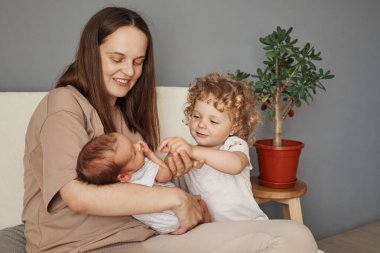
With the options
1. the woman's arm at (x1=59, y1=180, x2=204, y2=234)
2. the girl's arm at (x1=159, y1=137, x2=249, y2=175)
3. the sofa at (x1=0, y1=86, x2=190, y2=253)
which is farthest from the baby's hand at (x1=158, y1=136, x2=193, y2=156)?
the sofa at (x1=0, y1=86, x2=190, y2=253)

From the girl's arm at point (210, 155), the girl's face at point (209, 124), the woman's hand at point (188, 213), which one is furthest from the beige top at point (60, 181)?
the girl's face at point (209, 124)

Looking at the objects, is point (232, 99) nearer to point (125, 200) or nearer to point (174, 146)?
point (174, 146)

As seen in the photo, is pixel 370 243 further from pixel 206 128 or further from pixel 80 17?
pixel 80 17

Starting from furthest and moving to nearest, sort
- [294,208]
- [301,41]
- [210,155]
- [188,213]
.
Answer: [301,41] < [294,208] < [210,155] < [188,213]

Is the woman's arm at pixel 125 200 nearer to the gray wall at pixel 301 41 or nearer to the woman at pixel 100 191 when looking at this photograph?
the woman at pixel 100 191

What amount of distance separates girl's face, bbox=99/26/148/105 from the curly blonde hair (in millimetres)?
280

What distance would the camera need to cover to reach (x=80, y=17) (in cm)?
172

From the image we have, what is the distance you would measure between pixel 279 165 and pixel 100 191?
1023 mm

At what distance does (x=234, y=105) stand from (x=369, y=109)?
5.67 ft

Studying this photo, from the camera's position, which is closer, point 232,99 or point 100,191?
point 100,191

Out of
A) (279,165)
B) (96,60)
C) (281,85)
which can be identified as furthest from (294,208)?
(96,60)

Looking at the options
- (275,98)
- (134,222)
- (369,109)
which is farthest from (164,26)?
(369,109)

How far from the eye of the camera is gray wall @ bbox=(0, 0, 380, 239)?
165 centimetres

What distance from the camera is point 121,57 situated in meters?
1.30
